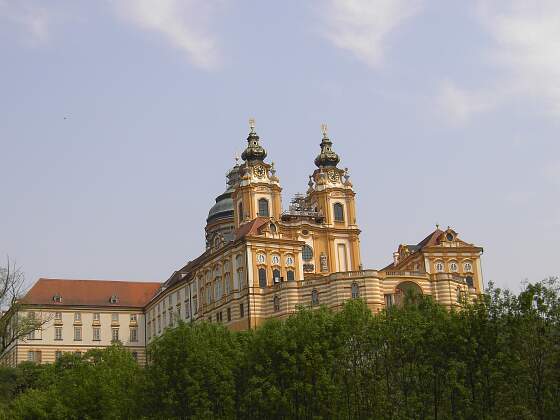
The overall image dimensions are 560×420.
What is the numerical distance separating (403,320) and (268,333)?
24.6ft

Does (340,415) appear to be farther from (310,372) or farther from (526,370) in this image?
(526,370)

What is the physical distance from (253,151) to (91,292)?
3151 centimetres

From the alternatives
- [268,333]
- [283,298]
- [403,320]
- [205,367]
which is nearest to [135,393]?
[205,367]

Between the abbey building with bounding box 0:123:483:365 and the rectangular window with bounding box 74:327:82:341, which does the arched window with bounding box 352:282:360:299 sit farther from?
the rectangular window with bounding box 74:327:82:341

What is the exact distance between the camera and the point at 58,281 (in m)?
124

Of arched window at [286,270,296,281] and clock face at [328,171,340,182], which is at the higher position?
clock face at [328,171,340,182]

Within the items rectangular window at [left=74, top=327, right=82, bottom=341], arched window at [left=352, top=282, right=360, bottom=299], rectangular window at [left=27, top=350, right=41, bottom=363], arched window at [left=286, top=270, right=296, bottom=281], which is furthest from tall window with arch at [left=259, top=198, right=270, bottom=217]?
rectangular window at [left=27, top=350, right=41, bottom=363]

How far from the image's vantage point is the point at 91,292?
122625 mm

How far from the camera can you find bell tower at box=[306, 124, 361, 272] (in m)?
104

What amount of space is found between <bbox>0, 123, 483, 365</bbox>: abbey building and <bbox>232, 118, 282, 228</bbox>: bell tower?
0.11 m

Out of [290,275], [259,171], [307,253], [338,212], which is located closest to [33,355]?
[259,171]

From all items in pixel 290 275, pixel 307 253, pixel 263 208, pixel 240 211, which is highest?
pixel 240 211

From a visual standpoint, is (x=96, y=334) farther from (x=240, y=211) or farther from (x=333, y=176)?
(x=333, y=176)

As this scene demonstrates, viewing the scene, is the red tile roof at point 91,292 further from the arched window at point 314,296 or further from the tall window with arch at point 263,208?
the arched window at point 314,296
